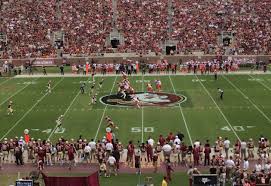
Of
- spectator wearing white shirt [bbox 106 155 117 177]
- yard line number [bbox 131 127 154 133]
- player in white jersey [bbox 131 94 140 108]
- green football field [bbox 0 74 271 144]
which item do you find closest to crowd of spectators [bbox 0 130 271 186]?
spectator wearing white shirt [bbox 106 155 117 177]

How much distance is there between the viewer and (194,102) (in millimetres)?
32188

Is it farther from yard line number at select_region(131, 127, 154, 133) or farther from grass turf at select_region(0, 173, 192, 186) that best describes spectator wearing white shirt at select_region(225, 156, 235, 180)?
yard line number at select_region(131, 127, 154, 133)

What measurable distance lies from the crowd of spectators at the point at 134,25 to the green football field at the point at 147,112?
12189 millimetres

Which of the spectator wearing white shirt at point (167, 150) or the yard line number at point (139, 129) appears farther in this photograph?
the yard line number at point (139, 129)

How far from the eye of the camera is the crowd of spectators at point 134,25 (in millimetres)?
52375

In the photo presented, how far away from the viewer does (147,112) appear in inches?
1180

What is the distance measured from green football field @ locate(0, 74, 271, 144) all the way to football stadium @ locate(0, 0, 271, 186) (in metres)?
0.07

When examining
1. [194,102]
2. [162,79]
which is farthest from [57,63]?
[194,102]

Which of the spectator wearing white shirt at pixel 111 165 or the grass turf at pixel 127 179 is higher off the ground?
the spectator wearing white shirt at pixel 111 165

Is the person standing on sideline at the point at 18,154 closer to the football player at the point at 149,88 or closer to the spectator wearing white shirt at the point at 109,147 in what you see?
the spectator wearing white shirt at the point at 109,147

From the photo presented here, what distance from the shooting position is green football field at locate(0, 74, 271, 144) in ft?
Result: 84.3

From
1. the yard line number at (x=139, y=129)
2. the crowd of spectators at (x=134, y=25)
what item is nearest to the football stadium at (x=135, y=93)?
the yard line number at (x=139, y=129)

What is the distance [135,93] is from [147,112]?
525 cm

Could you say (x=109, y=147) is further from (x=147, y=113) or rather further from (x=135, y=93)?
(x=135, y=93)
